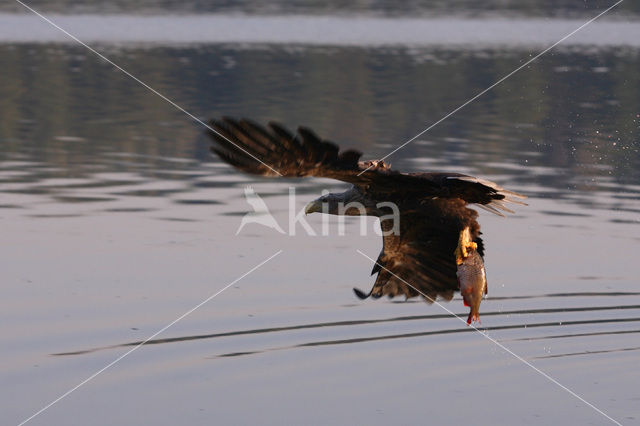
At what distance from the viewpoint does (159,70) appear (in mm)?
29859

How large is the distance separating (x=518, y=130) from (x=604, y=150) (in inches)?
98.9

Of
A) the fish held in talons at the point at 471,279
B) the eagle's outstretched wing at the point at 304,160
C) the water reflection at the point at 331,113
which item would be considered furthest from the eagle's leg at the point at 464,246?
the water reflection at the point at 331,113

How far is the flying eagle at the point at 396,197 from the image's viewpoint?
708 cm

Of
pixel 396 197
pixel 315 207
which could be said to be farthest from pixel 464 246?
pixel 315 207

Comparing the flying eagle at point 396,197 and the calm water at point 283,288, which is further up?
the flying eagle at point 396,197

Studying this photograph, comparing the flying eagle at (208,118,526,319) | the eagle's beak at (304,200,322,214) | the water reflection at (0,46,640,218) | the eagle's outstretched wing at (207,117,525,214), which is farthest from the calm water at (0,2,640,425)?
the eagle's outstretched wing at (207,117,525,214)

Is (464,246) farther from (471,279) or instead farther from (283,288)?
(283,288)

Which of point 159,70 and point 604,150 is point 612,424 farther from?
point 159,70

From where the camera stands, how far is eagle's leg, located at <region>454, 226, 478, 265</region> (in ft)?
25.7

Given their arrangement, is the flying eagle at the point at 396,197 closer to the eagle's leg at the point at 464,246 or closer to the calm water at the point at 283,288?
the eagle's leg at the point at 464,246

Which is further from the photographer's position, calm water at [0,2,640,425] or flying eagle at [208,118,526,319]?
calm water at [0,2,640,425]

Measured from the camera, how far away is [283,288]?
1070 centimetres

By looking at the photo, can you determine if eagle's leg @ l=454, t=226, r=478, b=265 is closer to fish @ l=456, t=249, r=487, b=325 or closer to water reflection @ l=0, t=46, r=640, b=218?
fish @ l=456, t=249, r=487, b=325

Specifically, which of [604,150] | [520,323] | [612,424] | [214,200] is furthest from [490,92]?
[612,424]
